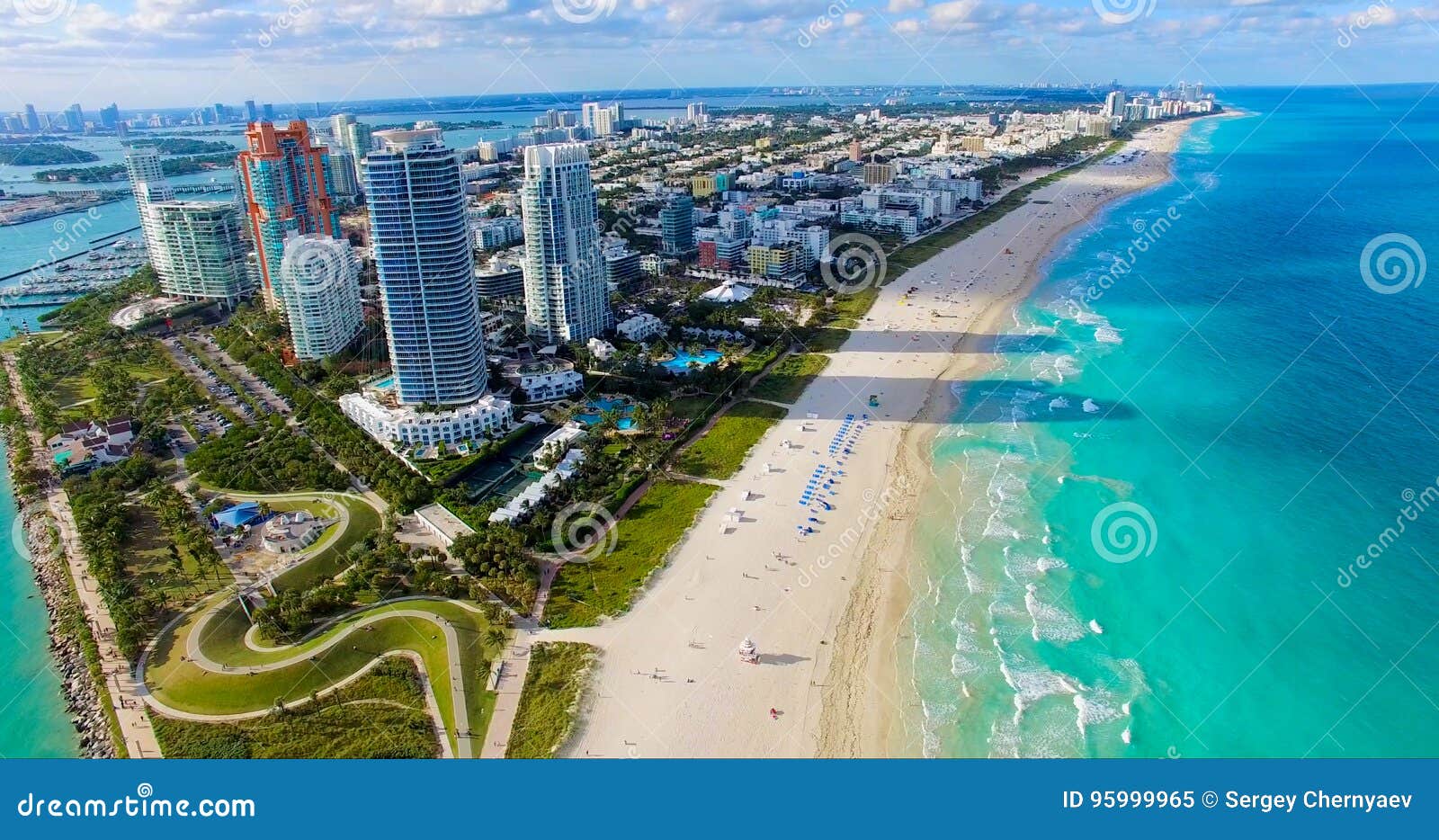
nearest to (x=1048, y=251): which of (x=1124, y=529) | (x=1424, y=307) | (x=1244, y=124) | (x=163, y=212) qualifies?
(x=1424, y=307)

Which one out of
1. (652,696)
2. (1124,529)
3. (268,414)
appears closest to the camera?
(652,696)

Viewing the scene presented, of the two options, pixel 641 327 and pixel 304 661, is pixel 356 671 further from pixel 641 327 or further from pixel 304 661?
pixel 641 327

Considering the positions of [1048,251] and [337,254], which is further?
[1048,251]

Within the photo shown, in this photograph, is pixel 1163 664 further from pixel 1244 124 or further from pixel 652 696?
pixel 1244 124

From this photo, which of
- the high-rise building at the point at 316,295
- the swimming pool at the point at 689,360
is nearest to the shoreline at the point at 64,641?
the high-rise building at the point at 316,295

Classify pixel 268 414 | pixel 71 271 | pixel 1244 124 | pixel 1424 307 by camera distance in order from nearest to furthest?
pixel 268 414 < pixel 1424 307 < pixel 71 271 < pixel 1244 124

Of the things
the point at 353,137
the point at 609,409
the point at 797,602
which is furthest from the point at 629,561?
the point at 353,137

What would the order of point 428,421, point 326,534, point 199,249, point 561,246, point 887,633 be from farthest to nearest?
point 199,249
point 561,246
point 428,421
point 326,534
point 887,633

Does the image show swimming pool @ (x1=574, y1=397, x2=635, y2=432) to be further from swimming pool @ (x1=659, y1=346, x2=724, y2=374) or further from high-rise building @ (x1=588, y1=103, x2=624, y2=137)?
high-rise building @ (x1=588, y1=103, x2=624, y2=137)
